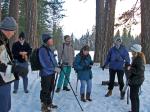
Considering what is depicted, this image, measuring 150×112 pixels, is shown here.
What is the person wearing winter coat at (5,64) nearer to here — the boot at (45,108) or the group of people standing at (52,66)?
the group of people standing at (52,66)

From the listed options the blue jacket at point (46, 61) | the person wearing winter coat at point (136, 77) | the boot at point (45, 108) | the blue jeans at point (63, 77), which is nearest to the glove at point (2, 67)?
the blue jacket at point (46, 61)

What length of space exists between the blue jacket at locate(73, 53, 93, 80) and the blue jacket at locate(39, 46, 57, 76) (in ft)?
5.26

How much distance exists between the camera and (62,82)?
12828mm

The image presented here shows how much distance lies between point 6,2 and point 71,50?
32.1 m

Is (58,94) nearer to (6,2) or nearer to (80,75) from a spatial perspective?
(80,75)

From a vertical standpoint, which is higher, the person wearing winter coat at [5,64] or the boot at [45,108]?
the person wearing winter coat at [5,64]

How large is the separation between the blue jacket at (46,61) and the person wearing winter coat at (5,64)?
3.16m

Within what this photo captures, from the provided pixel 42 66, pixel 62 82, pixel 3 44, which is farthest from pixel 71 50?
pixel 3 44

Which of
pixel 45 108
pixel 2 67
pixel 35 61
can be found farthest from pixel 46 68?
pixel 2 67

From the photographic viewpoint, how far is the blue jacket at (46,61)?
10078 mm

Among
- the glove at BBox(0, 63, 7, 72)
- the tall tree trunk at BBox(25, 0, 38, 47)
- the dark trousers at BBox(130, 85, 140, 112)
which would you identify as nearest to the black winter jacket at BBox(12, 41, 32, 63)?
the dark trousers at BBox(130, 85, 140, 112)

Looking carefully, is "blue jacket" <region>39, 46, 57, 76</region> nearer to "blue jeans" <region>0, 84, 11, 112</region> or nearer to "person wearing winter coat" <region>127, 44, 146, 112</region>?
"person wearing winter coat" <region>127, 44, 146, 112</region>

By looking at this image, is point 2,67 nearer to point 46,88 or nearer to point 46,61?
point 46,61

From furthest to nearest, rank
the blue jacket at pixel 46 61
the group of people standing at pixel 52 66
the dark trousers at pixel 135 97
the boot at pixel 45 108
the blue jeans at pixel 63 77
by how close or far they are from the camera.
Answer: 1. the blue jeans at pixel 63 77
2. the boot at pixel 45 108
3. the blue jacket at pixel 46 61
4. the dark trousers at pixel 135 97
5. the group of people standing at pixel 52 66
